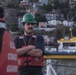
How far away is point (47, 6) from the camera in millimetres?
78250

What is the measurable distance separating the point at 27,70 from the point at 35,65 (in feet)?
0.24

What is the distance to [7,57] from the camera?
2.15 m

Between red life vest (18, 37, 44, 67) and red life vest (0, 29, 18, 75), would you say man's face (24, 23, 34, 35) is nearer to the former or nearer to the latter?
red life vest (18, 37, 44, 67)

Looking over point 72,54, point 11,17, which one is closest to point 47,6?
point 11,17

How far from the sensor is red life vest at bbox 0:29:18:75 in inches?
83.6

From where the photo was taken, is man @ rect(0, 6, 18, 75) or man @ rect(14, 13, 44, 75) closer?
man @ rect(0, 6, 18, 75)

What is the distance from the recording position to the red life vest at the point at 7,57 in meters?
2.12

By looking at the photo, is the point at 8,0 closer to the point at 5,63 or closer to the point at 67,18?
the point at 67,18

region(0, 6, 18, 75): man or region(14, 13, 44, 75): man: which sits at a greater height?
region(0, 6, 18, 75): man

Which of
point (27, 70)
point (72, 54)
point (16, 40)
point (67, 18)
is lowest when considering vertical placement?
point (67, 18)

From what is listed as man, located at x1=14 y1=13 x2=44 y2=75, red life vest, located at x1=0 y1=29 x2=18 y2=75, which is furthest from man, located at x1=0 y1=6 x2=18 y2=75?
man, located at x1=14 y1=13 x2=44 y2=75

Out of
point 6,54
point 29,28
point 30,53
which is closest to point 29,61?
point 30,53

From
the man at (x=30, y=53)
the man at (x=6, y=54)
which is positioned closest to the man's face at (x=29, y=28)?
the man at (x=30, y=53)

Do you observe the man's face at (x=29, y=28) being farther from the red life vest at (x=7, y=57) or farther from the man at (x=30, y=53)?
the red life vest at (x=7, y=57)
